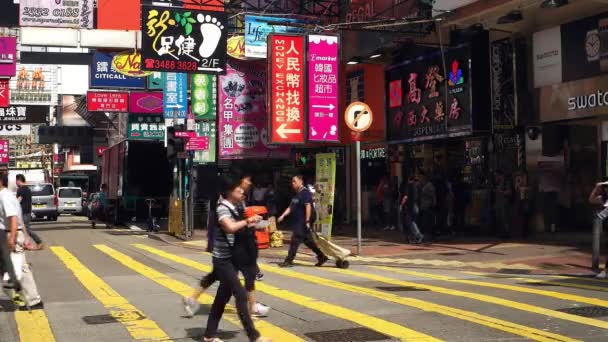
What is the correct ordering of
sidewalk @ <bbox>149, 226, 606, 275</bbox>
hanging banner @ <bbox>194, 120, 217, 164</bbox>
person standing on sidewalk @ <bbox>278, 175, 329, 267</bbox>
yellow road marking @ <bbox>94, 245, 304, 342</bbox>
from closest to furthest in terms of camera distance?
yellow road marking @ <bbox>94, 245, 304, 342</bbox>, sidewalk @ <bbox>149, 226, 606, 275</bbox>, person standing on sidewalk @ <bbox>278, 175, 329, 267</bbox>, hanging banner @ <bbox>194, 120, 217, 164</bbox>

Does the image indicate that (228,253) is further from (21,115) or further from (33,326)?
(21,115)

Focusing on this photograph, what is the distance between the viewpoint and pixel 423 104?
22250mm

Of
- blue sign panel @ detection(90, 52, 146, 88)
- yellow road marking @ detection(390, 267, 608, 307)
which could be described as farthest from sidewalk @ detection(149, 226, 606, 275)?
blue sign panel @ detection(90, 52, 146, 88)

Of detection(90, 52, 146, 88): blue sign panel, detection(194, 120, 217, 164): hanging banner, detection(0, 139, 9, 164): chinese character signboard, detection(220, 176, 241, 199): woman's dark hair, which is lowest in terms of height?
detection(220, 176, 241, 199): woman's dark hair

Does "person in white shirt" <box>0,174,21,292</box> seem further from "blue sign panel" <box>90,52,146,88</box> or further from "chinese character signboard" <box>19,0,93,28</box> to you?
"blue sign panel" <box>90,52,146,88</box>

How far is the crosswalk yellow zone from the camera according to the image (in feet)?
25.4

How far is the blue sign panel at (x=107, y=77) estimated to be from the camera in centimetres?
3881

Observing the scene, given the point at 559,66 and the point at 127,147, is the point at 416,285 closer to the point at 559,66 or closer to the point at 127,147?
the point at 559,66

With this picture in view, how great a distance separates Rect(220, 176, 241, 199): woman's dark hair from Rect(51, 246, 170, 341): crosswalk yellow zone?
5.69 ft

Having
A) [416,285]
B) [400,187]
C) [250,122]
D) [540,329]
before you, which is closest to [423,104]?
[400,187]

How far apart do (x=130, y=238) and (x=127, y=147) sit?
9166 millimetres

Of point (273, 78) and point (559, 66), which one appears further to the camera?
point (273, 78)

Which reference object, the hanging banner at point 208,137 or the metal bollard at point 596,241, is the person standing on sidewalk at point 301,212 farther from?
the hanging banner at point 208,137

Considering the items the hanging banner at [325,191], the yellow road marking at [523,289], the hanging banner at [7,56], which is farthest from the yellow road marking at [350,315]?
the hanging banner at [7,56]
